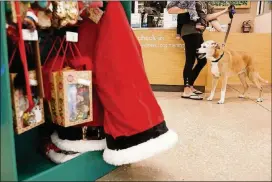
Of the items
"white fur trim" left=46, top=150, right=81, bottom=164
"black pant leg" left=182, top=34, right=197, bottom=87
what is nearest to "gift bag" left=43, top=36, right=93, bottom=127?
"white fur trim" left=46, top=150, right=81, bottom=164

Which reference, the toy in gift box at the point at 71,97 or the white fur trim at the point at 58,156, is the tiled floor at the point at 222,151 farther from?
the toy in gift box at the point at 71,97

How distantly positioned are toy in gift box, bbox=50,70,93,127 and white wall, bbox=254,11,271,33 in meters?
0.45

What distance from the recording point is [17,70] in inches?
27.3

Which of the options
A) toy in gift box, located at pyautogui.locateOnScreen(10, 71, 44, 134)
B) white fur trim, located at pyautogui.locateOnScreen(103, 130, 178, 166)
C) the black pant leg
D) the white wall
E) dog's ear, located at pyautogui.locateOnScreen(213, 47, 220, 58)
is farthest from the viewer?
the black pant leg

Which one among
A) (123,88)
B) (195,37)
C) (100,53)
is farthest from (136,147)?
(195,37)

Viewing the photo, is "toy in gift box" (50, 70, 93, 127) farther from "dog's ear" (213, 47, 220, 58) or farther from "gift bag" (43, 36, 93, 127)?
"dog's ear" (213, 47, 220, 58)

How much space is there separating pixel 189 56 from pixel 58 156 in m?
1.60

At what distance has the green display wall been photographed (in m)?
0.63

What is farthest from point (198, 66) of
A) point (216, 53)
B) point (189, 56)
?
point (216, 53)

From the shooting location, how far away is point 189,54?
2.22 m

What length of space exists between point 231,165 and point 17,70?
625 millimetres

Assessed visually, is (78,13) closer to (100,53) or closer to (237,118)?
(100,53)

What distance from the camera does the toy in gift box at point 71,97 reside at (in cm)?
75

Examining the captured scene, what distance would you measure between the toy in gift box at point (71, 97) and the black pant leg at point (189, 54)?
4.97ft
